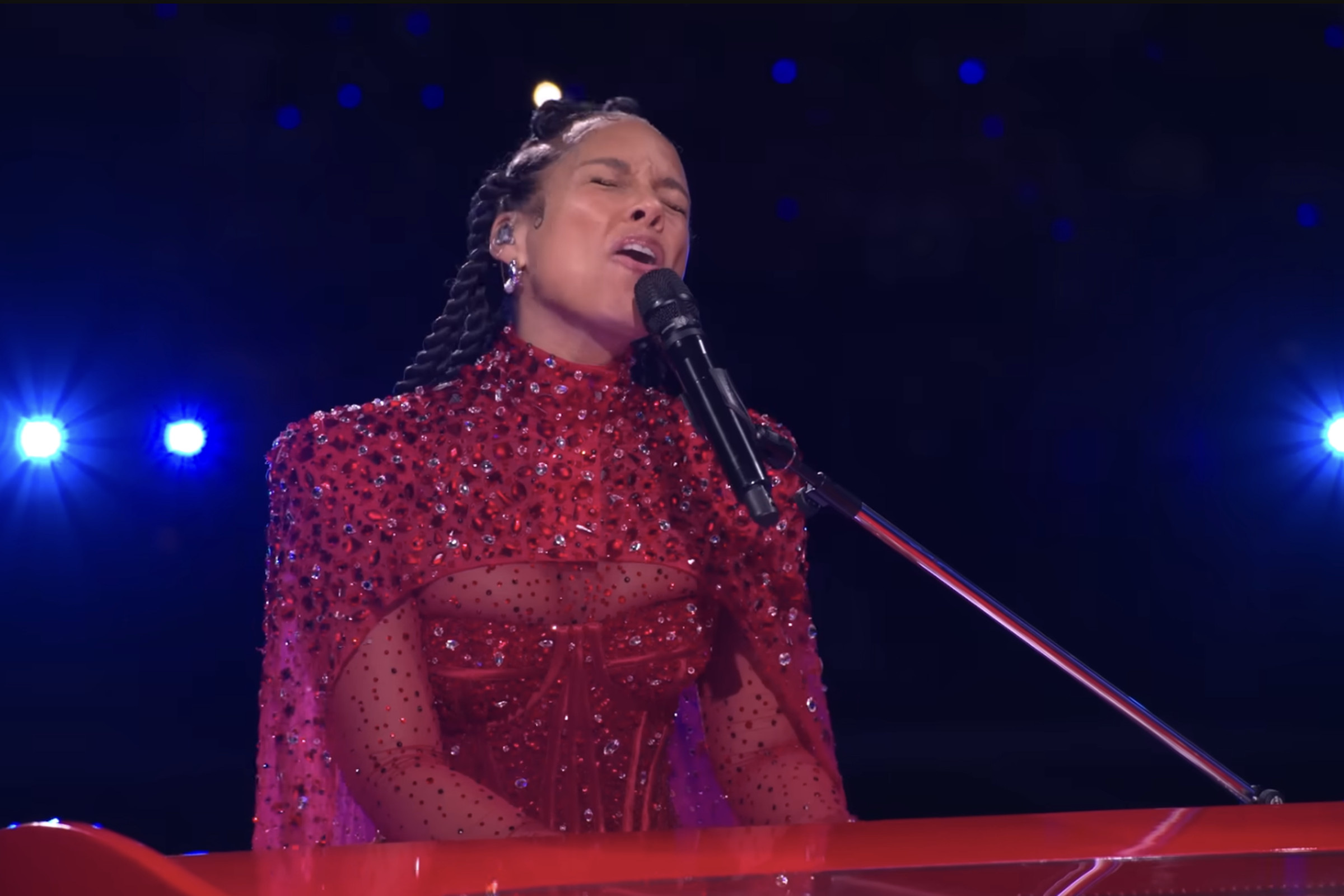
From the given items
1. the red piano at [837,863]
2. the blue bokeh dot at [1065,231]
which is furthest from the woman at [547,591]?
the blue bokeh dot at [1065,231]

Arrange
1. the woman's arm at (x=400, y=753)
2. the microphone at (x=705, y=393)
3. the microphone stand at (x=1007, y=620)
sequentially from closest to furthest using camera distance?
the microphone at (x=705, y=393) < the microphone stand at (x=1007, y=620) < the woman's arm at (x=400, y=753)

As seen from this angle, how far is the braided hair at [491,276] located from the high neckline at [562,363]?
10 centimetres

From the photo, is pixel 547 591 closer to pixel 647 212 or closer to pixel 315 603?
pixel 315 603

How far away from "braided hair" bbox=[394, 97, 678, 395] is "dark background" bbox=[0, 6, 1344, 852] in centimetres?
102

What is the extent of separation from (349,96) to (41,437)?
0.92m

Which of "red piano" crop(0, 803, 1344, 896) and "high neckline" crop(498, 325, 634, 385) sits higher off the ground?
"high neckline" crop(498, 325, 634, 385)

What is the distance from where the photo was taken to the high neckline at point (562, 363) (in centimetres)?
146

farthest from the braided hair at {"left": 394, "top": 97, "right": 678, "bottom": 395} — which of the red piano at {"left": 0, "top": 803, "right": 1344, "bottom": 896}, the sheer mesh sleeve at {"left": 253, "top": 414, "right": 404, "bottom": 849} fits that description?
the red piano at {"left": 0, "top": 803, "right": 1344, "bottom": 896}

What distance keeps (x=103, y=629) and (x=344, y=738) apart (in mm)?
1479

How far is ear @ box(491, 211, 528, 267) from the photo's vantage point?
1506 millimetres

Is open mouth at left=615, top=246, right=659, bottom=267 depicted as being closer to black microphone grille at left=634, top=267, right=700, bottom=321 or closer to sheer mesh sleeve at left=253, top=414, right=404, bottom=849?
black microphone grille at left=634, top=267, right=700, bottom=321

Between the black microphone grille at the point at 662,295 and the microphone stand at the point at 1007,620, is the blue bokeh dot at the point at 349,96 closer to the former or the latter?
the black microphone grille at the point at 662,295

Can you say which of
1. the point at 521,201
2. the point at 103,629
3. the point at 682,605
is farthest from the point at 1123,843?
the point at 103,629

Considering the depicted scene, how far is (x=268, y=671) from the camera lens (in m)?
1.31
